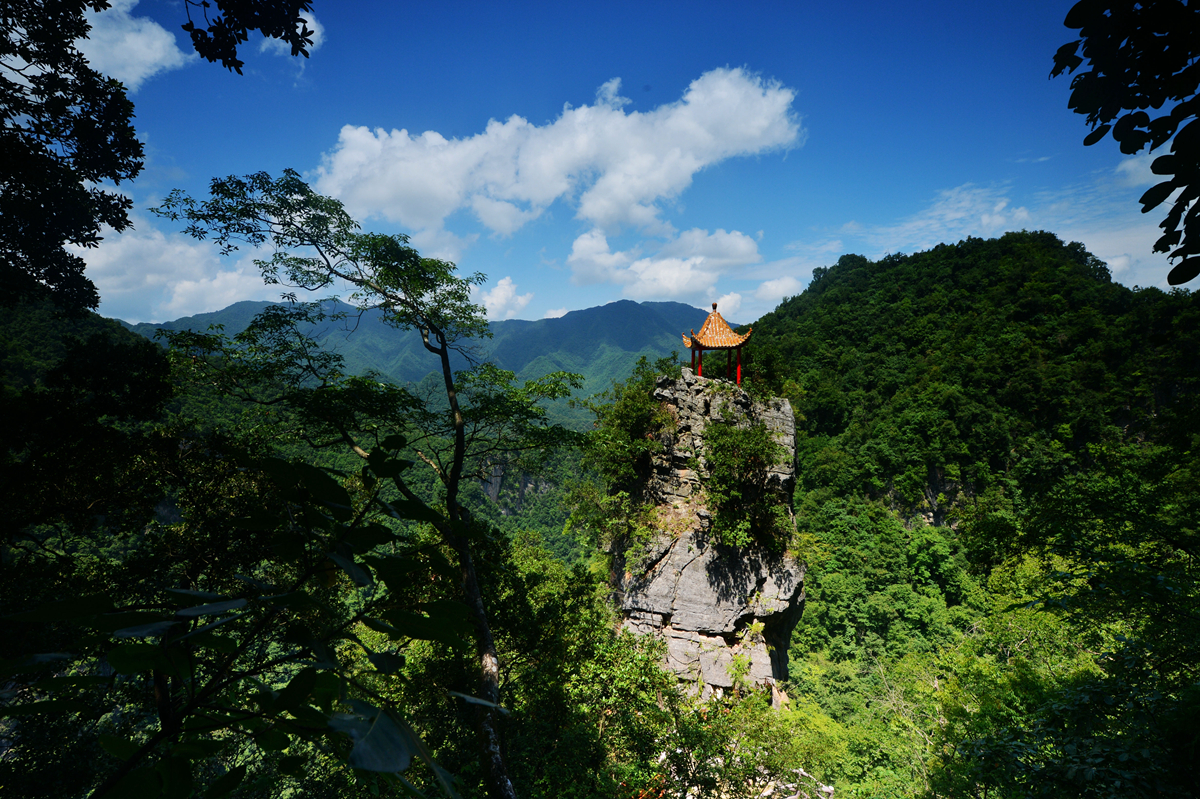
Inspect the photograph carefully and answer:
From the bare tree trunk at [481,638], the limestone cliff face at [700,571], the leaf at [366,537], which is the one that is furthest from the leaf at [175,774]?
the limestone cliff face at [700,571]

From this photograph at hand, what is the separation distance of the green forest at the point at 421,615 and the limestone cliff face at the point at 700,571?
2.43 feet

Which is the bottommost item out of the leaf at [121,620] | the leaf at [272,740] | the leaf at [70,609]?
the leaf at [272,740]

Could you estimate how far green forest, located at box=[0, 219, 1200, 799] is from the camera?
81 cm

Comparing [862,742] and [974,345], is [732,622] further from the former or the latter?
[974,345]

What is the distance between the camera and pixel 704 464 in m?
11.5

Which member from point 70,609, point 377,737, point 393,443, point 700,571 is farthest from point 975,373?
point 70,609

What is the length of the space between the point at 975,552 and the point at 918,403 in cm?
3235

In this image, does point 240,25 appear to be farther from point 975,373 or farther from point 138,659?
point 975,373

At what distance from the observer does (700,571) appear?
36.6 feet

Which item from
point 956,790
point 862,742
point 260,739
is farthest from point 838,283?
point 260,739

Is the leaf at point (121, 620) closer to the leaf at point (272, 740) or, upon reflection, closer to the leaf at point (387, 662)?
the leaf at point (272, 740)

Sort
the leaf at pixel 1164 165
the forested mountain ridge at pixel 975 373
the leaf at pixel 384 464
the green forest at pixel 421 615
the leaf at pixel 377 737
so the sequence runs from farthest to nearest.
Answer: the forested mountain ridge at pixel 975 373 < the leaf at pixel 1164 165 < the leaf at pixel 384 464 < the green forest at pixel 421 615 < the leaf at pixel 377 737

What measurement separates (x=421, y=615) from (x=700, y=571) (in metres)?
11.1

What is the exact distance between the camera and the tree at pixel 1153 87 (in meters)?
1.73
